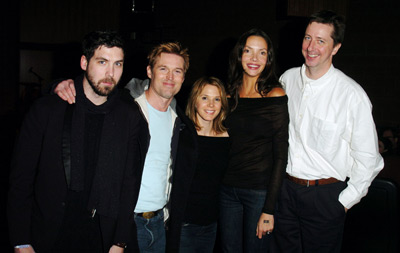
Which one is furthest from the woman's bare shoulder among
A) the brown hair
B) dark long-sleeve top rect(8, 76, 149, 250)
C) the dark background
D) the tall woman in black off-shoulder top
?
the dark background

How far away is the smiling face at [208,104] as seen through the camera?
2.14 meters

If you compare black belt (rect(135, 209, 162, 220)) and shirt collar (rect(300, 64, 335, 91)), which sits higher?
shirt collar (rect(300, 64, 335, 91))

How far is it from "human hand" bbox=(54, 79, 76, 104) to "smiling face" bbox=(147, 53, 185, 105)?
48cm

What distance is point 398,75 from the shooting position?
5.12 metres

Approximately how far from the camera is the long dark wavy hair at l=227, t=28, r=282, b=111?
2.23m

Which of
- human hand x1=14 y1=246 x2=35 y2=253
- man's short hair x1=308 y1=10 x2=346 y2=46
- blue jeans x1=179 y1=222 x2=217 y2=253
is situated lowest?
blue jeans x1=179 y1=222 x2=217 y2=253

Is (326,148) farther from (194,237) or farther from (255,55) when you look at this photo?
(194,237)

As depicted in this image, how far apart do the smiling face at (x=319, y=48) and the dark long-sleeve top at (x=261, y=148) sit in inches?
10.3

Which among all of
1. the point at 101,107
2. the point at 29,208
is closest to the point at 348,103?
the point at 101,107

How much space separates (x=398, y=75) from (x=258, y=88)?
12.6 ft

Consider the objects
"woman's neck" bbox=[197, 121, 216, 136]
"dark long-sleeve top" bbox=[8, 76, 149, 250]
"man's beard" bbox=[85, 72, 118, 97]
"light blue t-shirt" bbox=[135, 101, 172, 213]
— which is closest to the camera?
"dark long-sleeve top" bbox=[8, 76, 149, 250]

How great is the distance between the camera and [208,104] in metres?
2.15

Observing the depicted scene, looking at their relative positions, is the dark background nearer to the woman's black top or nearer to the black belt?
the black belt

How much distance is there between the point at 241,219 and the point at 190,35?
6088mm
